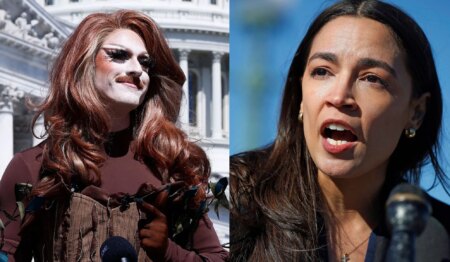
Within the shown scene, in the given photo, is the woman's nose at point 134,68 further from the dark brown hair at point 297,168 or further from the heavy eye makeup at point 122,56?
the dark brown hair at point 297,168

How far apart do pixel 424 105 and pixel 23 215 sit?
86 cm

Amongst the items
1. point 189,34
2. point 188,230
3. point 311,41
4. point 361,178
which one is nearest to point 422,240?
point 361,178

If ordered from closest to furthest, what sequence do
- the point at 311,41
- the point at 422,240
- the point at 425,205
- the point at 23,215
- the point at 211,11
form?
the point at 425,205 < the point at 422,240 < the point at 311,41 < the point at 23,215 < the point at 211,11

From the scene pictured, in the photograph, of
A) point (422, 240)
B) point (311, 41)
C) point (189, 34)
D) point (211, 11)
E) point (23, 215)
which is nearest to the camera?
point (422, 240)

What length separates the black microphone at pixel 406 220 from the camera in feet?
4.96

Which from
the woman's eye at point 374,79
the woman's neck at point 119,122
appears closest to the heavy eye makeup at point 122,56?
the woman's neck at point 119,122

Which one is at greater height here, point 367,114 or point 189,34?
point 189,34

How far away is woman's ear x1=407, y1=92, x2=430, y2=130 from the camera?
1.75 m

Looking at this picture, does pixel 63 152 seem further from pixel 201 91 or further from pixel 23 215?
pixel 201 91

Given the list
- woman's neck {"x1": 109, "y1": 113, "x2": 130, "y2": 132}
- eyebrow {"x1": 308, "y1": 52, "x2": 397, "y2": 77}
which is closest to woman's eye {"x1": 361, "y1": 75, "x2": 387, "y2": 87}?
eyebrow {"x1": 308, "y1": 52, "x2": 397, "y2": 77}

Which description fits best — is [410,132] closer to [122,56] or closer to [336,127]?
[336,127]

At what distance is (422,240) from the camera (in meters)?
1.71

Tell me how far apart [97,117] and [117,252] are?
17.4 inches

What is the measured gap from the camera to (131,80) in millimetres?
2402
